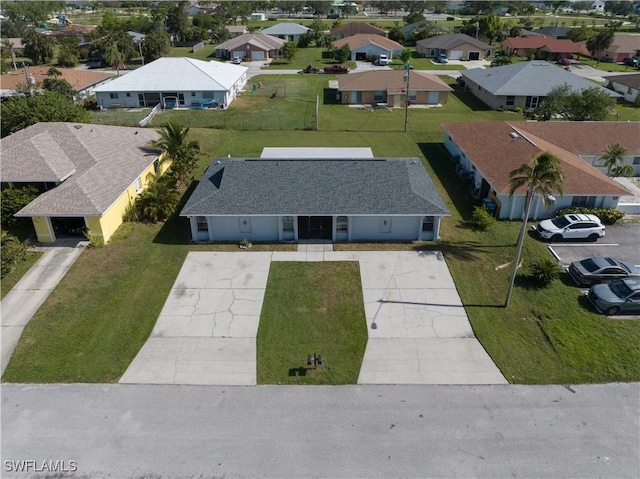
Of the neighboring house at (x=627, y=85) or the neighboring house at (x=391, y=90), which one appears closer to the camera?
the neighboring house at (x=391, y=90)

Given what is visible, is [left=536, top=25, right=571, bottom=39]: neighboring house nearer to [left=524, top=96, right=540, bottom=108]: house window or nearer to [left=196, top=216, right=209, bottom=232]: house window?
[left=524, top=96, right=540, bottom=108]: house window

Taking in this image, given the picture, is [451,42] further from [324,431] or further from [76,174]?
[324,431]

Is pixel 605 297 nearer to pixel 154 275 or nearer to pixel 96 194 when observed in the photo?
pixel 154 275

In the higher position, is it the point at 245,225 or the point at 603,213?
the point at 245,225

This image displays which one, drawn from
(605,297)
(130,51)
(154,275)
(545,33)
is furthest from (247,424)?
(545,33)

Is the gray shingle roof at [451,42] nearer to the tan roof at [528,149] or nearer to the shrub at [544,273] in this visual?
the tan roof at [528,149]

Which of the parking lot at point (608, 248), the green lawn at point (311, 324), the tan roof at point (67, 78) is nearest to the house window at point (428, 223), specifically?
the green lawn at point (311, 324)

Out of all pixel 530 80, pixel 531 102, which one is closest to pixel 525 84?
pixel 530 80
